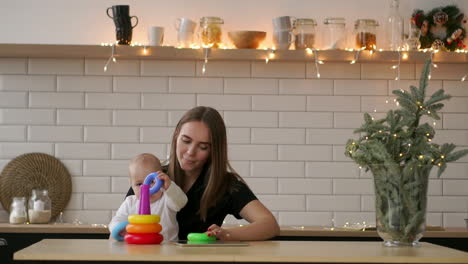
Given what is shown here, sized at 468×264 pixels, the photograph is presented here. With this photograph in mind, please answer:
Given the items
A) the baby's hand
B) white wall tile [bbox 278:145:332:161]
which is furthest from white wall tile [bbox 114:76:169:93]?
the baby's hand

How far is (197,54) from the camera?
16.1 ft

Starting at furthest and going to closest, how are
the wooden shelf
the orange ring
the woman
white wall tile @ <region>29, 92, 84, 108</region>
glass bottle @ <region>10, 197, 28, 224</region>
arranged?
1. white wall tile @ <region>29, 92, 84, 108</region>
2. the wooden shelf
3. glass bottle @ <region>10, 197, 28, 224</region>
4. the woman
5. the orange ring

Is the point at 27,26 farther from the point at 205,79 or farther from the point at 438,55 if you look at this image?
the point at 438,55

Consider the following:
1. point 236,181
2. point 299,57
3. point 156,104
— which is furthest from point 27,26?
point 236,181

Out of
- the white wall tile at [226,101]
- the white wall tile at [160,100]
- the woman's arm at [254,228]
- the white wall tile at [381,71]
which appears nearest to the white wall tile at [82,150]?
the white wall tile at [160,100]

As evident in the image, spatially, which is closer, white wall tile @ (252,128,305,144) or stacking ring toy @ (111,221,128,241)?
stacking ring toy @ (111,221,128,241)

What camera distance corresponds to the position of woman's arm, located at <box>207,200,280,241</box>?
122 inches

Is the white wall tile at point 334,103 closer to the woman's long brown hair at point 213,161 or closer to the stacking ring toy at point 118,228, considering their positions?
the woman's long brown hair at point 213,161

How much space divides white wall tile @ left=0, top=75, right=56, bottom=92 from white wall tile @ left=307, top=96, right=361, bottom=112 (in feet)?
4.98

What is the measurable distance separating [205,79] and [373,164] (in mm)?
2171

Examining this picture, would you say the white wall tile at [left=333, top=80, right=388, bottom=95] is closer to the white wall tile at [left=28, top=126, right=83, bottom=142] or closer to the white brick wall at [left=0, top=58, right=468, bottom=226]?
the white brick wall at [left=0, top=58, right=468, bottom=226]

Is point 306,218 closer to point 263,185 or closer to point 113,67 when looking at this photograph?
point 263,185

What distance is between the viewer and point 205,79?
5062 mm

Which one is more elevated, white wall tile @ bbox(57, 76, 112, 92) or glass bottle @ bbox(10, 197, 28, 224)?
white wall tile @ bbox(57, 76, 112, 92)
